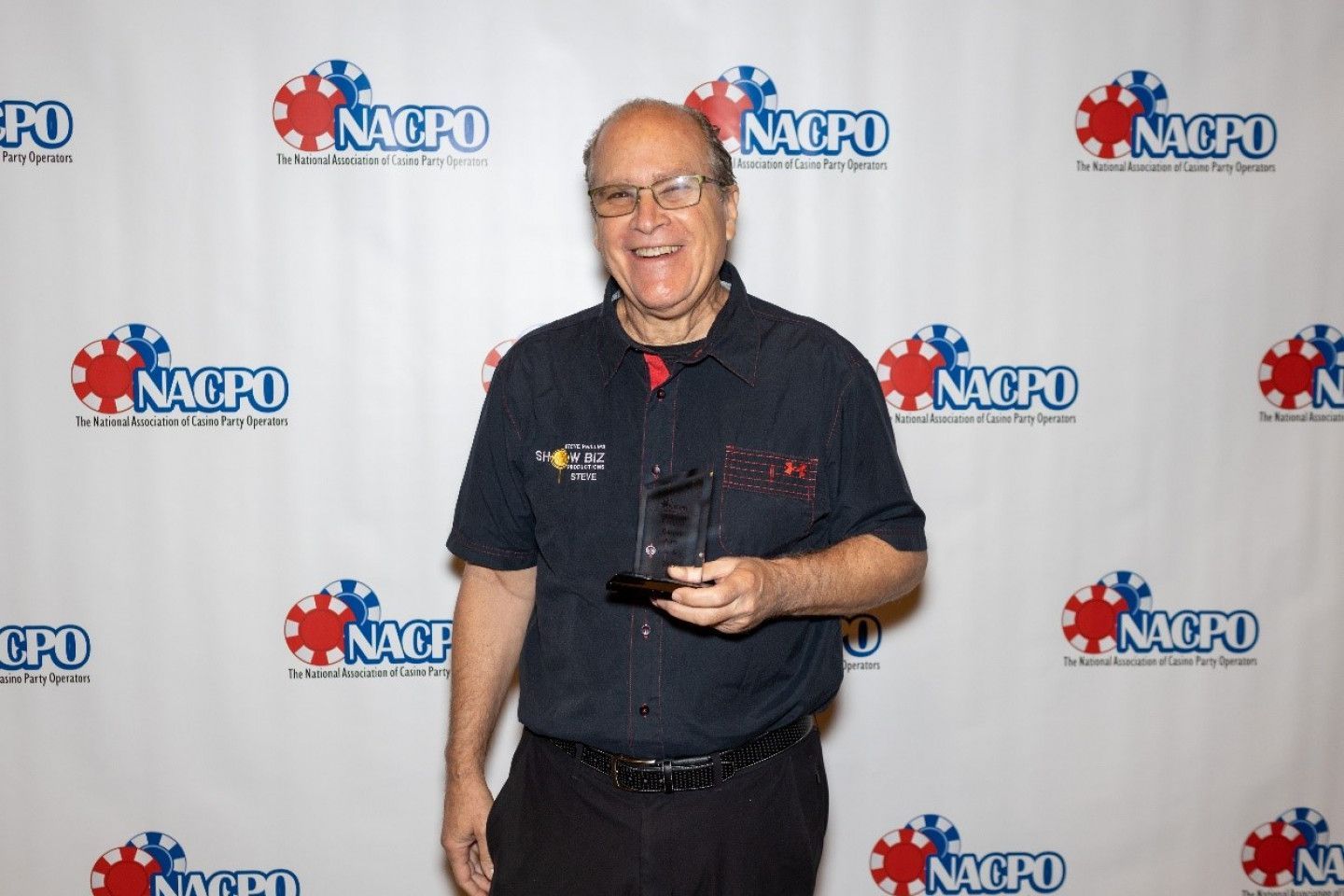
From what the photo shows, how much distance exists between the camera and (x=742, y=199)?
270 centimetres

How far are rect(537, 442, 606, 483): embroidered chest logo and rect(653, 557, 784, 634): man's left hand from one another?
38 cm

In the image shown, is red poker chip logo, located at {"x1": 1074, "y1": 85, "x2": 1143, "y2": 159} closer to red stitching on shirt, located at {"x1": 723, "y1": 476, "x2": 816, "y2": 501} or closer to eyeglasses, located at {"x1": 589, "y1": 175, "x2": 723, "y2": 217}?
eyeglasses, located at {"x1": 589, "y1": 175, "x2": 723, "y2": 217}

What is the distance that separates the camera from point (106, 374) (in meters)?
2.66

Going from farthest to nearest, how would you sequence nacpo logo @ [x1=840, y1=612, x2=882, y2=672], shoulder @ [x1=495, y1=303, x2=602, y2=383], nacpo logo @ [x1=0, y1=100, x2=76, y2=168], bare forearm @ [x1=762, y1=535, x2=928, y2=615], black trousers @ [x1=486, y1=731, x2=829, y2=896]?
nacpo logo @ [x1=840, y1=612, x2=882, y2=672], nacpo logo @ [x1=0, y1=100, x2=76, y2=168], shoulder @ [x1=495, y1=303, x2=602, y2=383], black trousers @ [x1=486, y1=731, x2=829, y2=896], bare forearm @ [x1=762, y1=535, x2=928, y2=615]

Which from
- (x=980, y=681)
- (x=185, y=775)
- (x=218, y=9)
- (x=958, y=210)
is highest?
(x=218, y=9)

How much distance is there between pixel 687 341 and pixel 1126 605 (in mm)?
1627

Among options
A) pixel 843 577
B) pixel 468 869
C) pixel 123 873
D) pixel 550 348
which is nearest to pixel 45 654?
pixel 123 873

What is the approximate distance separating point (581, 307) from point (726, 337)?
93cm

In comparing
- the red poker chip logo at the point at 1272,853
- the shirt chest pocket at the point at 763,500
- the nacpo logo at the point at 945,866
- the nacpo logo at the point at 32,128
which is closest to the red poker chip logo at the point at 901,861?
the nacpo logo at the point at 945,866

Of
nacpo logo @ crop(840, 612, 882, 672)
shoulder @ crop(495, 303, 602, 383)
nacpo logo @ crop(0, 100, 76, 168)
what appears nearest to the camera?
shoulder @ crop(495, 303, 602, 383)

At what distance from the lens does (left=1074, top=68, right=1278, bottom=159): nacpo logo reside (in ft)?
8.91

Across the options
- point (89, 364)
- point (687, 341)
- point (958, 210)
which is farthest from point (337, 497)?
point (958, 210)

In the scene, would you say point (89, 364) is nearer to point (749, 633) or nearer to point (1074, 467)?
point (749, 633)

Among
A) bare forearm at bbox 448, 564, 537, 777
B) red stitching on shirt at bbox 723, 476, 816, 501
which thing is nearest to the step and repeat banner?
bare forearm at bbox 448, 564, 537, 777
